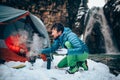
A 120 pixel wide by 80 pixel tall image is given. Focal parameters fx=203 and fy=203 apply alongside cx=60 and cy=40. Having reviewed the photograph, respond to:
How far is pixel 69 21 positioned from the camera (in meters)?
7.96

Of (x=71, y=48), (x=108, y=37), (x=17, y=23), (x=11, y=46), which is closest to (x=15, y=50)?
(x=11, y=46)

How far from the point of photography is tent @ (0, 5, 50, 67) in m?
2.35

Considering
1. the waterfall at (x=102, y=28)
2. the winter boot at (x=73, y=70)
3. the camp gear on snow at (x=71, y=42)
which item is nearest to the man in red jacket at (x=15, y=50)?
the camp gear on snow at (x=71, y=42)

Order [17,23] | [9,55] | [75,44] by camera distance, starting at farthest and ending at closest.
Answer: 1. [17,23]
2. [9,55]
3. [75,44]

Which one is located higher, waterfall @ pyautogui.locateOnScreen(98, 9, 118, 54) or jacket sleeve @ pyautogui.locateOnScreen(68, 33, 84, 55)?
jacket sleeve @ pyautogui.locateOnScreen(68, 33, 84, 55)

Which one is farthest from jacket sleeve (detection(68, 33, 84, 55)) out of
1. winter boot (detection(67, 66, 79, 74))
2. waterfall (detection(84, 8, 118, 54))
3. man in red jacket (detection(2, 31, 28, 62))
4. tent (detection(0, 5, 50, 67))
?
waterfall (detection(84, 8, 118, 54))

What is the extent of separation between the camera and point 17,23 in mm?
2604

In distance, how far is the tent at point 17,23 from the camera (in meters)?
2.35

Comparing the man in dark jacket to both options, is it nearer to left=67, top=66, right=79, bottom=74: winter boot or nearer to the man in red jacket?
left=67, top=66, right=79, bottom=74: winter boot

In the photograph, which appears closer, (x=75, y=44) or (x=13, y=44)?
(x=75, y=44)

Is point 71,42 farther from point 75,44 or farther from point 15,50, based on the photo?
point 15,50

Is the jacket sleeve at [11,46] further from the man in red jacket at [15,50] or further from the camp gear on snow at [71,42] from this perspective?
the camp gear on snow at [71,42]

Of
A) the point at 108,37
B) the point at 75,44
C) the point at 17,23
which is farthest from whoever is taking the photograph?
the point at 108,37

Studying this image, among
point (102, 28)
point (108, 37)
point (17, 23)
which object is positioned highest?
point (17, 23)
